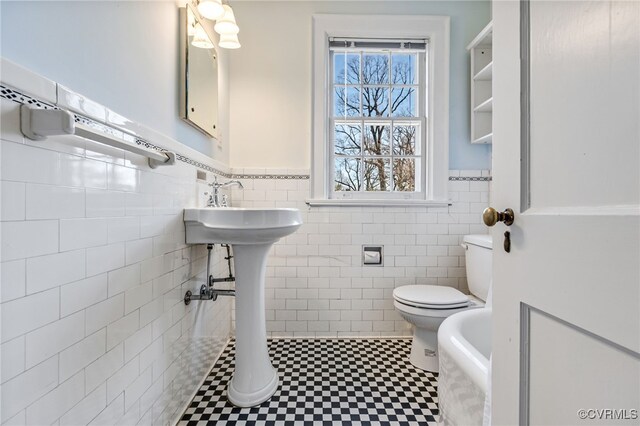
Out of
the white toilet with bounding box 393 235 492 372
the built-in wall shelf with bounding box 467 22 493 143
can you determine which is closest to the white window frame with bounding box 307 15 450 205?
the built-in wall shelf with bounding box 467 22 493 143

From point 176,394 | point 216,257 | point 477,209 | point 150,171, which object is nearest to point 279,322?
point 216,257

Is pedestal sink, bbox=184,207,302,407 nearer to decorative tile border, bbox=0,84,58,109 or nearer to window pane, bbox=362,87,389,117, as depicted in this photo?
decorative tile border, bbox=0,84,58,109

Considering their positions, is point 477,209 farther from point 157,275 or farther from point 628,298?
point 157,275

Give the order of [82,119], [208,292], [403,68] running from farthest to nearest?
[403,68], [208,292], [82,119]

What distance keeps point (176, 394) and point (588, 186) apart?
1.56m

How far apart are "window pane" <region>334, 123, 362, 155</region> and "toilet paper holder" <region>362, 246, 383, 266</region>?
72cm

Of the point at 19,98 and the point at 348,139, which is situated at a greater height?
the point at 348,139

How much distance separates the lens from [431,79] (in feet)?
6.96

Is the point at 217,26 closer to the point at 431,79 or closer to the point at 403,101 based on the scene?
the point at 403,101

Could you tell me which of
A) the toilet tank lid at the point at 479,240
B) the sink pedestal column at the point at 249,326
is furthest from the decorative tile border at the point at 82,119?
the toilet tank lid at the point at 479,240

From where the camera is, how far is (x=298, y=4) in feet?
6.73

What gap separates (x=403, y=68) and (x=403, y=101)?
244mm

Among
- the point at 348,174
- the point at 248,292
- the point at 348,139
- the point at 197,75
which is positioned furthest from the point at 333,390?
the point at 197,75

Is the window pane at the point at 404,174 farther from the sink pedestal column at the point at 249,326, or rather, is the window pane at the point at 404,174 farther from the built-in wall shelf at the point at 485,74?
the sink pedestal column at the point at 249,326
